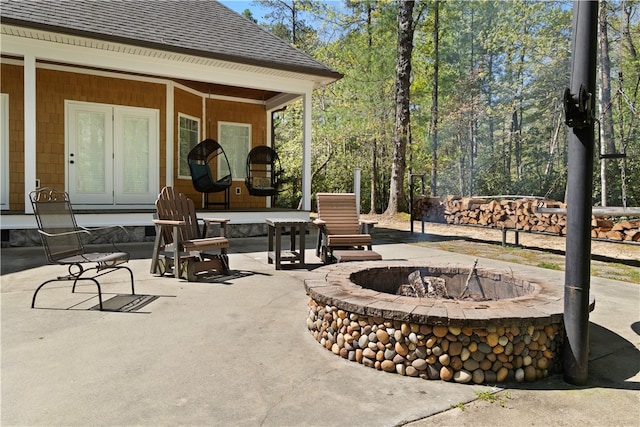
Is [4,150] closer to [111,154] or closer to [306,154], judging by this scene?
[111,154]

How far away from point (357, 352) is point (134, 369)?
1250mm

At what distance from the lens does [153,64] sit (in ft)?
24.7

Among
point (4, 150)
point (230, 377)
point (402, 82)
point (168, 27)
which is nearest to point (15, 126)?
point (4, 150)

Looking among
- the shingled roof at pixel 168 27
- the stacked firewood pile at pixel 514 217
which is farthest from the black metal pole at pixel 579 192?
the shingled roof at pixel 168 27

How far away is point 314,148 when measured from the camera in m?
17.9

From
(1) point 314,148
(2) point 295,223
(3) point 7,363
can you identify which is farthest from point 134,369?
(1) point 314,148

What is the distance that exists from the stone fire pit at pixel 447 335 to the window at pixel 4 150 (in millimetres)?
7882

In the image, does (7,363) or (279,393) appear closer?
(279,393)

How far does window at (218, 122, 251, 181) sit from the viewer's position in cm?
1069

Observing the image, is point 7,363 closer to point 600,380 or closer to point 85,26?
point 600,380

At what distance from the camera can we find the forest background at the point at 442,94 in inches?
539

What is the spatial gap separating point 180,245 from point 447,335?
3.11 m

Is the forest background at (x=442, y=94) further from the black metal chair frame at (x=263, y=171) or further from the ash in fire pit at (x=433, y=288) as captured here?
the ash in fire pit at (x=433, y=288)

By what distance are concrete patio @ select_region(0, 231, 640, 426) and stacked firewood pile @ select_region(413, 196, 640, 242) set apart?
421cm
